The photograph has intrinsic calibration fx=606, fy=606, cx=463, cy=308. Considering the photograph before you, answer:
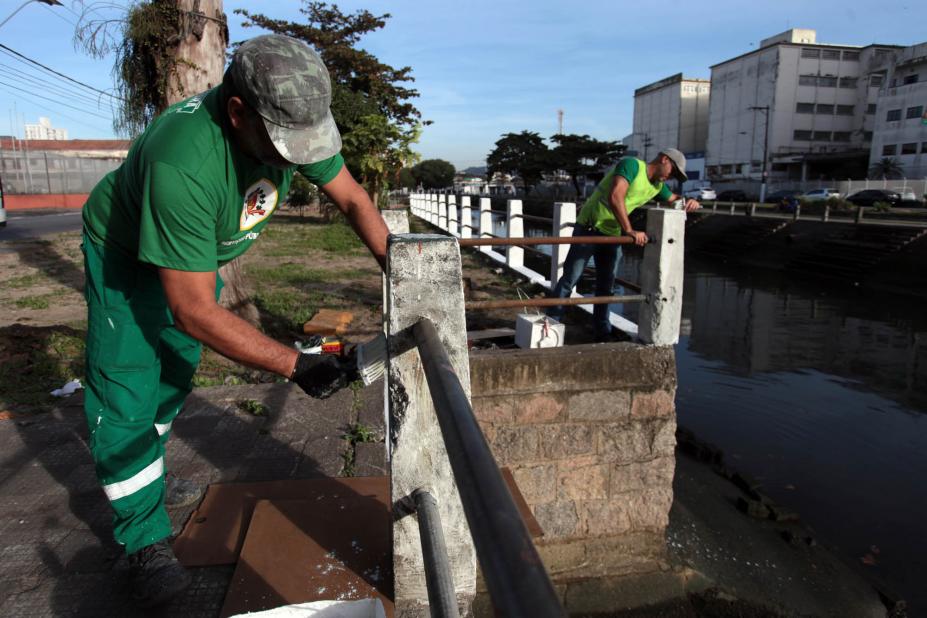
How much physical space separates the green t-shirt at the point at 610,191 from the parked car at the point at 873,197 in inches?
1318

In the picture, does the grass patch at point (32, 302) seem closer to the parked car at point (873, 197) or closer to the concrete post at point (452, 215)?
the concrete post at point (452, 215)

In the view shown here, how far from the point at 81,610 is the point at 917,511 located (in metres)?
6.26

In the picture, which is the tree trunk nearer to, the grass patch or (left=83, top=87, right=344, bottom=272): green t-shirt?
the grass patch

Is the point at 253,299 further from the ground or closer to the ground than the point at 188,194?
closer to the ground

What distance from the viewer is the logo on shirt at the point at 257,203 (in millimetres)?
2062

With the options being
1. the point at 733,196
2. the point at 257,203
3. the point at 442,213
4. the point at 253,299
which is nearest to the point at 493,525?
the point at 257,203

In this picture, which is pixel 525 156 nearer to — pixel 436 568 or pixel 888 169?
pixel 888 169

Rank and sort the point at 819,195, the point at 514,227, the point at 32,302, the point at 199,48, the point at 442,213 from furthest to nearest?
the point at 819,195 < the point at 442,213 < the point at 514,227 < the point at 32,302 < the point at 199,48

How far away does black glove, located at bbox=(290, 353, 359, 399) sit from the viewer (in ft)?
5.49

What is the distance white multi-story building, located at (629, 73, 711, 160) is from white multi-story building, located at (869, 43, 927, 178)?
2569 centimetres

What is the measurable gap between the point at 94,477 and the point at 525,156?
64.0 meters

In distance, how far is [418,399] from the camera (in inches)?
64.0

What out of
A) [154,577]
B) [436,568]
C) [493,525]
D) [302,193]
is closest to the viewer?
[493,525]

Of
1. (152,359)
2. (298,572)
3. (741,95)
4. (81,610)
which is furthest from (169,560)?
(741,95)
